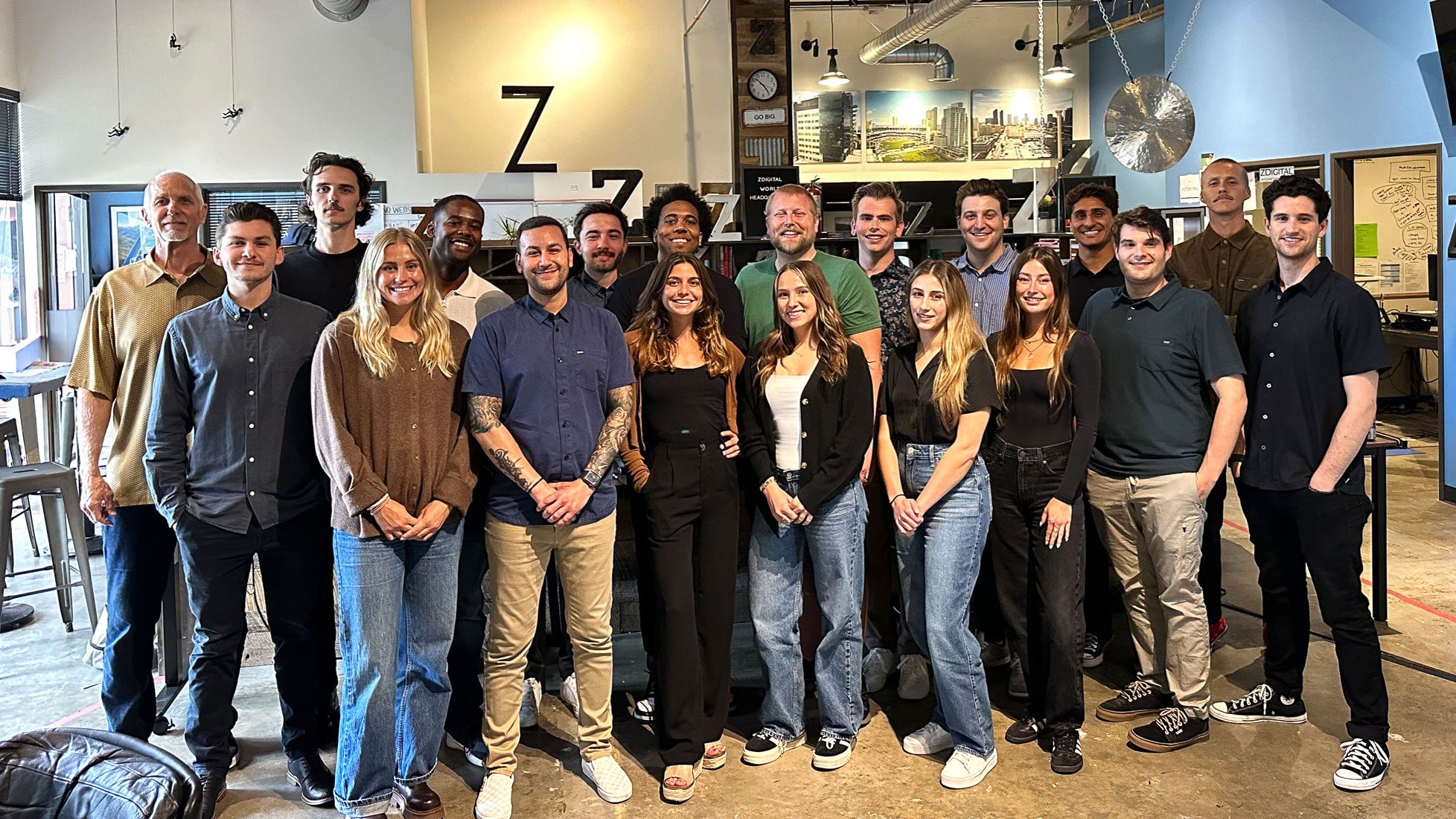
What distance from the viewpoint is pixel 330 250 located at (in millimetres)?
3730

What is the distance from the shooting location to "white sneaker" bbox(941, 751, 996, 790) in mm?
3283

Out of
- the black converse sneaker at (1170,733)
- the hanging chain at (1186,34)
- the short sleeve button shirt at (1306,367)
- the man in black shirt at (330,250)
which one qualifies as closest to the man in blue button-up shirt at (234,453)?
the man in black shirt at (330,250)

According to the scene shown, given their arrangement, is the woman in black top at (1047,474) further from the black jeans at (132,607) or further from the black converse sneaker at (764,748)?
the black jeans at (132,607)

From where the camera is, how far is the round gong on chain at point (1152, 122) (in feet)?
21.7

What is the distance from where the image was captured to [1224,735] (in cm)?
360

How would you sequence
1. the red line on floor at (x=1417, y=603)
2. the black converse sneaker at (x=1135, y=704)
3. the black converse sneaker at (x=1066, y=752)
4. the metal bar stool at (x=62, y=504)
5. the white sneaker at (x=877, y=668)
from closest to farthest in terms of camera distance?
the black converse sneaker at (x=1066, y=752)
the black converse sneaker at (x=1135, y=704)
the white sneaker at (x=877, y=668)
the metal bar stool at (x=62, y=504)
the red line on floor at (x=1417, y=603)

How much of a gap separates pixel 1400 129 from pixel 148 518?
8.26m

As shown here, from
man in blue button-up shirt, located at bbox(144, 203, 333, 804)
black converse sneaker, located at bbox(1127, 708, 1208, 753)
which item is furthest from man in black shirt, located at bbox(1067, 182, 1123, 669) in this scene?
man in blue button-up shirt, located at bbox(144, 203, 333, 804)

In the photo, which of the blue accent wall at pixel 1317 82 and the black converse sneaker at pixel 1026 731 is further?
the blue accent wall at pixel 1317 82

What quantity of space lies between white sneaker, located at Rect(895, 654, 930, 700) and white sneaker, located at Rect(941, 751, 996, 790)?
0.60 metres

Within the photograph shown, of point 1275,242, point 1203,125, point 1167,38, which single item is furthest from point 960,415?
point 1167,38

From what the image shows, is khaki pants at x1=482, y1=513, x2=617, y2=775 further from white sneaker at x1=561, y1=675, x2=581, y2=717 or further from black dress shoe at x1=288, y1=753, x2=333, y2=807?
white sneaker at x1=561, y1=675, x2=581, y2=717

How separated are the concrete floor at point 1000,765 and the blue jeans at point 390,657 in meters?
0.27

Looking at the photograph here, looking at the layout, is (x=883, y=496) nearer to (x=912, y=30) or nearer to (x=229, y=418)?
(x=229, y=418)
